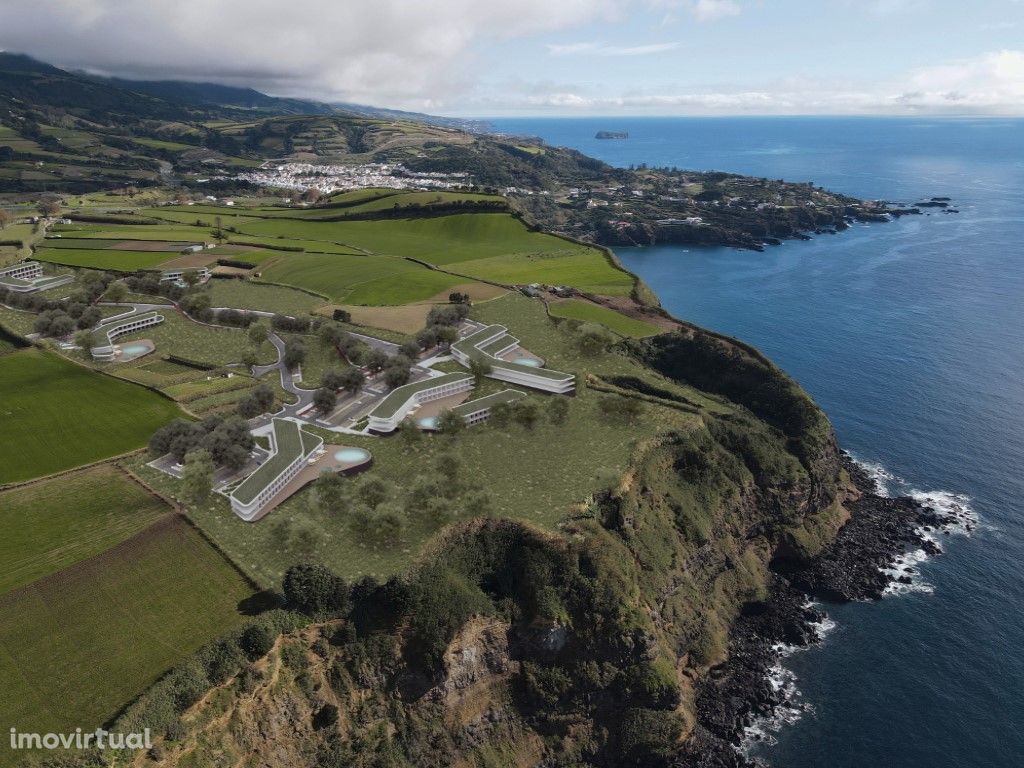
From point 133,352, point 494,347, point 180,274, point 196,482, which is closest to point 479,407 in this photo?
point 494,347

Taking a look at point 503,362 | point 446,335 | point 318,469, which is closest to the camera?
point 318,469

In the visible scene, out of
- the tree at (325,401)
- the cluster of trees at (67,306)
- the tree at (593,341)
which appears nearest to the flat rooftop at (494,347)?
the tree at (593,341)

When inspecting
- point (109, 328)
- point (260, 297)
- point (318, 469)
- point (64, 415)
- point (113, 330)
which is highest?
point (109, 328)

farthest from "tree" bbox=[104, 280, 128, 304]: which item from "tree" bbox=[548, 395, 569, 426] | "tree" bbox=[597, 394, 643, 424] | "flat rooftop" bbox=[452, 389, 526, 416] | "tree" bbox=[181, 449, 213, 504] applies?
"tree" bbox=[597, 394, 643, 424]

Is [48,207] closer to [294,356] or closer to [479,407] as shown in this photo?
[294,356]

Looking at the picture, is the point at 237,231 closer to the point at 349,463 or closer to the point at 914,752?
the point at 349,463

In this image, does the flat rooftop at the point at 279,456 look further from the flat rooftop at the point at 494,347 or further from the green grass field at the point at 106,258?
the green grass field at the point at 106,258
